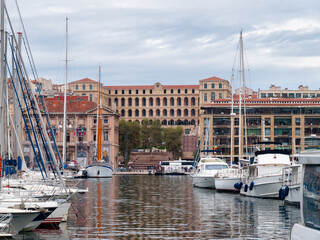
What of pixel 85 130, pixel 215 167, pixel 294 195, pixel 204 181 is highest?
pixel 85 130

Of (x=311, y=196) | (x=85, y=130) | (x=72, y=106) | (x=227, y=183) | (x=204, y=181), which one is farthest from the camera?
(x=72, y=106)

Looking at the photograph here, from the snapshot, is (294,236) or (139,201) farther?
(139,201)

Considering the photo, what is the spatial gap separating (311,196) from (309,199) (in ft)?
0.30

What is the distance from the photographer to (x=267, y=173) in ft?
163

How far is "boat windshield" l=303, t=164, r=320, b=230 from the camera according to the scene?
11.7 m

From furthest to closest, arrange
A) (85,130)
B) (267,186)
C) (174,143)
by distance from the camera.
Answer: (174,143) → (85,130) → (267,186)

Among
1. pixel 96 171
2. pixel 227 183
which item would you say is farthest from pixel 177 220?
pixel 96 171

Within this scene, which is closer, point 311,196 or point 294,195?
point 311,196

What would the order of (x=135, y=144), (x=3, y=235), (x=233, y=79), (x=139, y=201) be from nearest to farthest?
(x=3, y=235) → (x=139, y=201) → (x=233, y=79) → (x=135, y=144)

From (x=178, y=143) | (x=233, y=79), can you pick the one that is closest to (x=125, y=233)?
(x=233, y=79)

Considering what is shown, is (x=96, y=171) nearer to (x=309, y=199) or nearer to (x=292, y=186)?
(x=292, y=186)

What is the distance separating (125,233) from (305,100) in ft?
411

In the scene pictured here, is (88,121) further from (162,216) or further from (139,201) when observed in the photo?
(162,216)

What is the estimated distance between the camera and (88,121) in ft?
475
